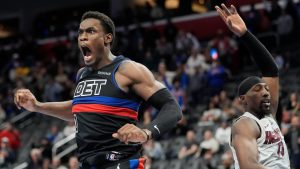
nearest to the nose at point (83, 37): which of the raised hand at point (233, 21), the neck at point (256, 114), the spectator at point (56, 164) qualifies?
the raised hand at point (233, 21)

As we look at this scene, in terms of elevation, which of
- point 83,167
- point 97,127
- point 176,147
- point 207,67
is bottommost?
point 176,147

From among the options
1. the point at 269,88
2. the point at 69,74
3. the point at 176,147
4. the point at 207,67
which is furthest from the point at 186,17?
the point at 269,88

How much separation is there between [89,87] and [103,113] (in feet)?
0.87

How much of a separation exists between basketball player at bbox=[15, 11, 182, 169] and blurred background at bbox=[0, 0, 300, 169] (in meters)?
2.25

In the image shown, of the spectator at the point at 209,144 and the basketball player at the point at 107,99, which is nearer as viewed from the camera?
the basketball player at the point at 107,99

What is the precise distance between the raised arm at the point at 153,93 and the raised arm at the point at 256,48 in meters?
1.05

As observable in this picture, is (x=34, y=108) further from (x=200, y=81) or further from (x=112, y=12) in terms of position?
(x=112, y=12)

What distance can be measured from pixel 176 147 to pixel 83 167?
10168 mm

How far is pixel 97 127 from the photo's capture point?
201 inches

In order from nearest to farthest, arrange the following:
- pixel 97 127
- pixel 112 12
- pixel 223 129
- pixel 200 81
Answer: pixel 97 127, pixel 223 129, pixel 200 81, pixel 112 12

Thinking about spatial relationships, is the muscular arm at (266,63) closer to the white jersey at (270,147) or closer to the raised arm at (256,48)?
the raised arm at (256,48)

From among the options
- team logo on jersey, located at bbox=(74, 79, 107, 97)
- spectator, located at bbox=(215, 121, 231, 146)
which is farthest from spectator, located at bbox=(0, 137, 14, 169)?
team logo on jersey, located at bbox=(74, 79, 107, 97)

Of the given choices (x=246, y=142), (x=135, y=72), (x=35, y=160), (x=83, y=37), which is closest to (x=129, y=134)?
(x=135, y=72)

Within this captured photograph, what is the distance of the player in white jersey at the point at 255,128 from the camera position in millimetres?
5277
